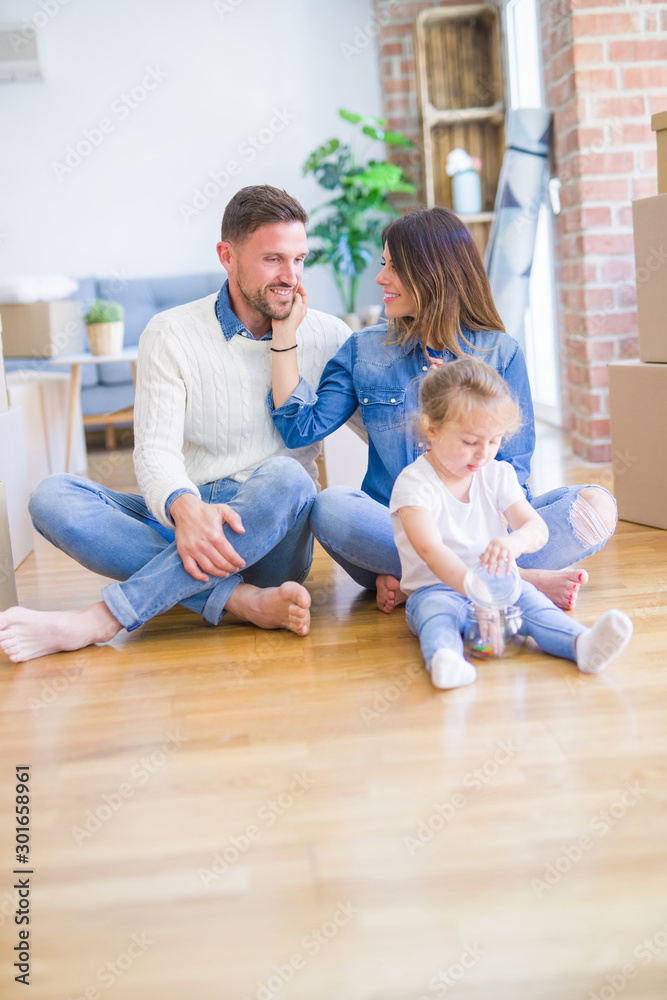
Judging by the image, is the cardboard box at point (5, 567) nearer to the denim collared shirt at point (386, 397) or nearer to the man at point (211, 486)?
the man at point (211, 486)

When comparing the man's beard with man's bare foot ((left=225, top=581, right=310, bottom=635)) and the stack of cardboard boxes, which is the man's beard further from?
the stack of cardboard boxes

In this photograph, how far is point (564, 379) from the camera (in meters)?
3.43

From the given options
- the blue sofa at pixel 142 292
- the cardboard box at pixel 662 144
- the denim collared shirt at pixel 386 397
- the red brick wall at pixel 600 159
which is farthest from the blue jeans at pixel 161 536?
the blue sofa at pixel 142 292

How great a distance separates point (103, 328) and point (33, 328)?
13.5 inches

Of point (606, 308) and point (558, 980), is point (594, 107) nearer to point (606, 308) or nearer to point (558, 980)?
point (606, 308)

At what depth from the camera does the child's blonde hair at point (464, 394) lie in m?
1.37

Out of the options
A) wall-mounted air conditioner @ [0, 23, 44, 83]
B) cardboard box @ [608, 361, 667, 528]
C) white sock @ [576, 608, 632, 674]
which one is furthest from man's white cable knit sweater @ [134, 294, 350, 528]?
wall-mounted air conditioner @ [0, 23, 44, 83]

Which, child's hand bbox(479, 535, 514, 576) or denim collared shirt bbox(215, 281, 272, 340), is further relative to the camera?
denim collared shirt bbox(215, 281, 272, 340)

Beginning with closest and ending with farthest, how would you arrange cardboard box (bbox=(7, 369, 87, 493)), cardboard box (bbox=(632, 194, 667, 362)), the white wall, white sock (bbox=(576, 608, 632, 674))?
white sock (bbox=(576, 608, 632, 674)) < cardboard box (bbox=(632, 194, 667, 362)) < cardboard box (bbox=(7, 369, 87, 493)) < the white wall

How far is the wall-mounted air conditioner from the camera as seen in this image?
425 centimetres

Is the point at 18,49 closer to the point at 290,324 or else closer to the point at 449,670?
the point at 290,324

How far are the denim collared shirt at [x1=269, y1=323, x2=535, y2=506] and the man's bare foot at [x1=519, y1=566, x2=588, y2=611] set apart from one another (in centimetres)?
16

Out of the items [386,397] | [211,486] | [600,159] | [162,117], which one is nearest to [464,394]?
[386,397]

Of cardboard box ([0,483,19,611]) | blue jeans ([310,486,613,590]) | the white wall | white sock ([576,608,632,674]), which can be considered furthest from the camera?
the white wall
